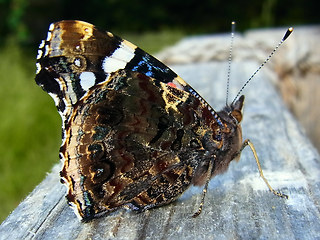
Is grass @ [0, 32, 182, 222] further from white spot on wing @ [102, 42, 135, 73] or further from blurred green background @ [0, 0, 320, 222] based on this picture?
white spot on wing @ [102, 42, 135, 73]

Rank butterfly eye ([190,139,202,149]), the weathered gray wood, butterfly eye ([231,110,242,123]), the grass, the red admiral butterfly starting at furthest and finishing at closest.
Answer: the grass
butterfly eye ([231,110,242,123])
butterfly eye ([190,139,202,149])
the red admiral butterfly
the weathered gray wood

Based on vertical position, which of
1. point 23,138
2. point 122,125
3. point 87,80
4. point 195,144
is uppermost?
point 87,80

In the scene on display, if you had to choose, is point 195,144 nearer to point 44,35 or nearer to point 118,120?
point 118,120

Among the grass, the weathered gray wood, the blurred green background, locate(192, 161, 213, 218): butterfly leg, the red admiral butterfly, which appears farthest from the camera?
the blurred green background

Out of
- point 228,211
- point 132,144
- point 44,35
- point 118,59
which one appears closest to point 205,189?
point 228,211

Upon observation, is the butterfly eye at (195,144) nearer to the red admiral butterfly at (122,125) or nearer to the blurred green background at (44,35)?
the red admiral butterfly at (122,125)

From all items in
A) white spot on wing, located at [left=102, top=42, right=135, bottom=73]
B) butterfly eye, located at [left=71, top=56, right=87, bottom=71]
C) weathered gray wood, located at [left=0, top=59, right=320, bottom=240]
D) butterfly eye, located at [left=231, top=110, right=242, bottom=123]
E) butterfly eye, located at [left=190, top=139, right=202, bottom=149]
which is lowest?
weathered gray wood, located at [left=0, top=59, right=320, bottom=240]

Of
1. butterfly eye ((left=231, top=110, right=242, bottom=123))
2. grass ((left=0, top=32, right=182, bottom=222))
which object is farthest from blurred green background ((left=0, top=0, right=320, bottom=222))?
butterfly eye ((left=231, top=110, right=242, bottom=123))
